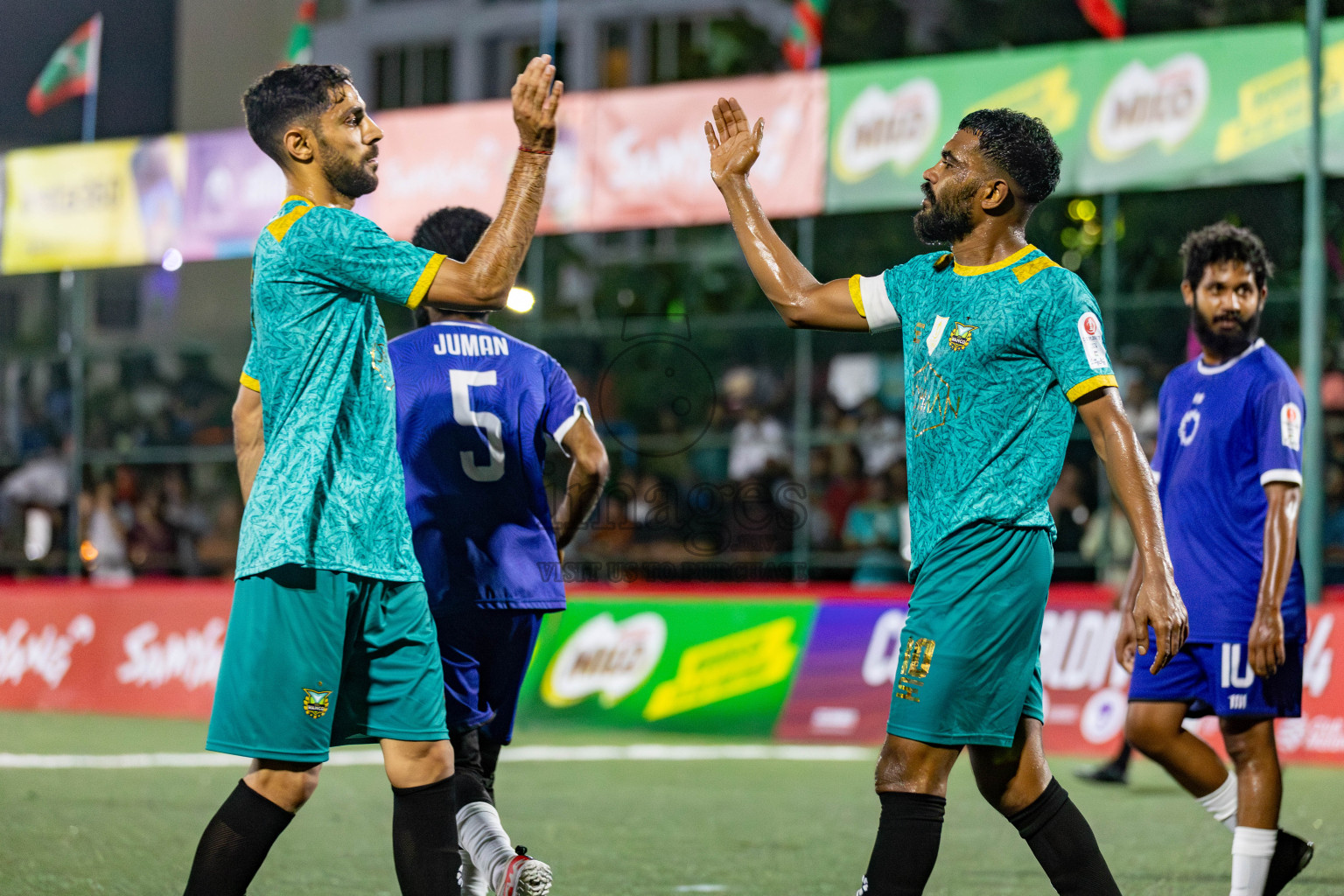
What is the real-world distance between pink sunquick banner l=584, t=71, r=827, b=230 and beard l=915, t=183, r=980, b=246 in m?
9.11

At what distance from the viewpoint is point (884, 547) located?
1428 cm

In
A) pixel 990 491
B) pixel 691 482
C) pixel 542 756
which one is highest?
pixel 990 491

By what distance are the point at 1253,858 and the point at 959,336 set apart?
7.21 feet

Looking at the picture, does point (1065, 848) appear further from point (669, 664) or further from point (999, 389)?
point (669, 664)

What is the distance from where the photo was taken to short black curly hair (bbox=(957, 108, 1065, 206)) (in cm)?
414

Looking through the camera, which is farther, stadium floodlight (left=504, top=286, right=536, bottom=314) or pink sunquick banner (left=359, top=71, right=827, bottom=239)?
pink sunquick banner (left=359, top=71, right=827, bottom=239)

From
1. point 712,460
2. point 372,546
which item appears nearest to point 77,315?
point 712,460

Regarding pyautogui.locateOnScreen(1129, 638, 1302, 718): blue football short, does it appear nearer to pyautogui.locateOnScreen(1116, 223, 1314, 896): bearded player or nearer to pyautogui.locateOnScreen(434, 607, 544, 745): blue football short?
pyautogui.locateOnScreen(1116, 223, 1314, 896): bearded player

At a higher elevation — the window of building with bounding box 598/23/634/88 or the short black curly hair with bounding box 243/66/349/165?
the window of building with bounding box 598/23/634/88

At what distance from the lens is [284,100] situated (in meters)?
4.12

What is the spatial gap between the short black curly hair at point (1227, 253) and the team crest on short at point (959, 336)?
190cm

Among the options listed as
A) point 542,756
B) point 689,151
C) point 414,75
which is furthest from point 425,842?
point 414,75

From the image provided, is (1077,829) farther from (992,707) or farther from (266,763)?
(266,763)

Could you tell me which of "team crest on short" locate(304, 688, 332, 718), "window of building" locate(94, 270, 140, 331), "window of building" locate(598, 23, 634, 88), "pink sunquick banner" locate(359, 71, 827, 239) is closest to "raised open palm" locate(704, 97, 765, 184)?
"team crest on short" locate(304, 688, 332, 718)
